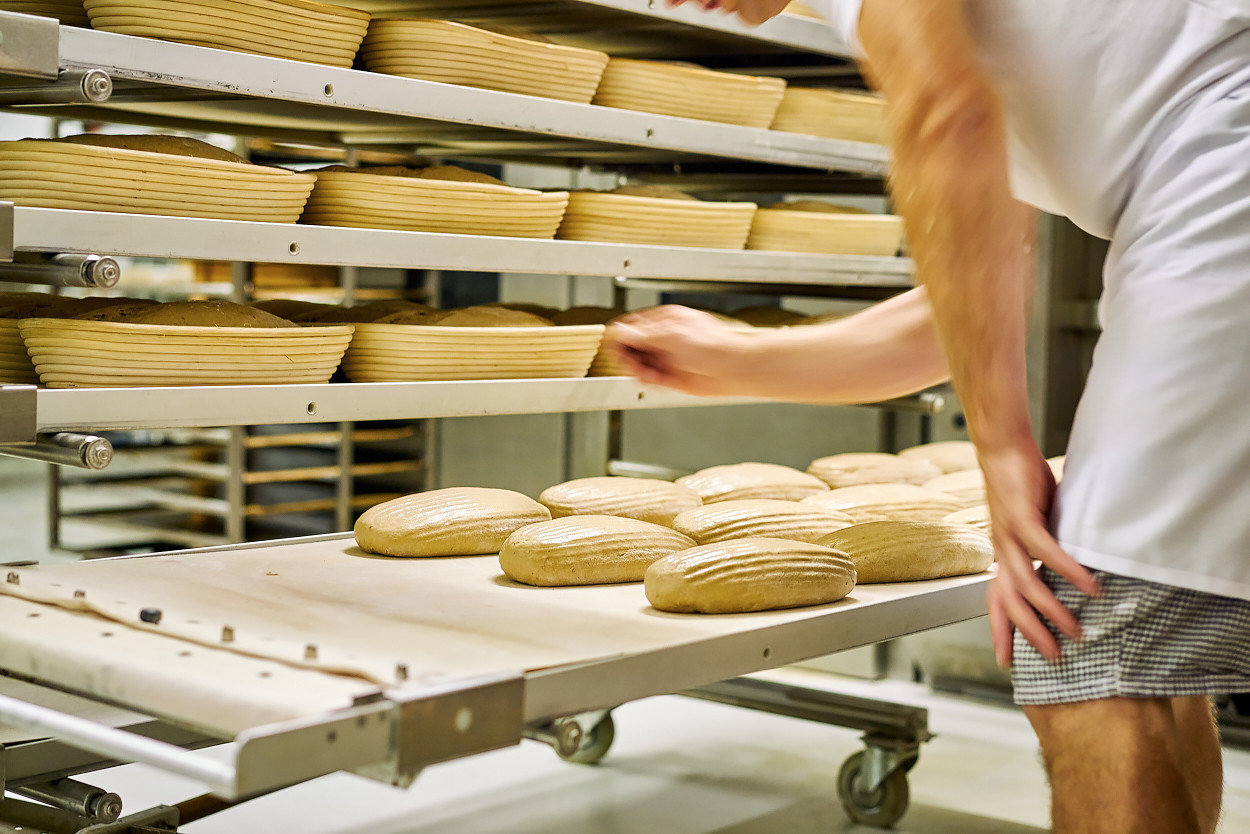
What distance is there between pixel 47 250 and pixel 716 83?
1.41 meters

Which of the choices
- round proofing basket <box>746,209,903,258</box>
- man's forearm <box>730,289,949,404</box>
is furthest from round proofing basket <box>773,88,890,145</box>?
man's forearm <box>730,289,949,404</box>

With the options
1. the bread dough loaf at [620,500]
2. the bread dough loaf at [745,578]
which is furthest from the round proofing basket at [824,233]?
the bread dough loaf at [745,578]

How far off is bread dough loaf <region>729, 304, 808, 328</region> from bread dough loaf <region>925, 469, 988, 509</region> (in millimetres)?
603

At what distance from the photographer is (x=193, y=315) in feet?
6.50

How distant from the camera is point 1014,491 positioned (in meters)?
1.30

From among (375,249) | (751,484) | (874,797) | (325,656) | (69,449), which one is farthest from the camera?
(874,797)

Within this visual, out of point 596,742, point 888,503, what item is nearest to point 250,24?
point 888,503

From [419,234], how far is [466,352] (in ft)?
0.73

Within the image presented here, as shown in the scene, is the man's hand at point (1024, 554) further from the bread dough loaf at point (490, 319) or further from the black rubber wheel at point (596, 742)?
the black rubber wheel at point (596, 742)

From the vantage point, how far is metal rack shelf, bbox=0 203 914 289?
5.67 feet

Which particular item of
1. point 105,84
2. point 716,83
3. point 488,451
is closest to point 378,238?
point 105,84

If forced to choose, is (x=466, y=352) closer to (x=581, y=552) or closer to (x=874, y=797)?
(x=581, y=552)

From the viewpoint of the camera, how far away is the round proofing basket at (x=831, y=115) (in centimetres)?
292

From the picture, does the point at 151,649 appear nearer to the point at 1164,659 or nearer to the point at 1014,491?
the point at 1014,491
